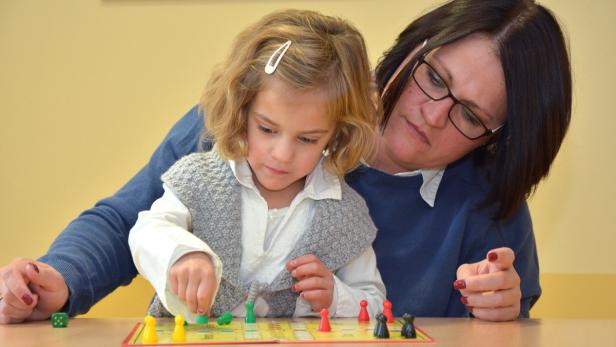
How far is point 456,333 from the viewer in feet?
3.50

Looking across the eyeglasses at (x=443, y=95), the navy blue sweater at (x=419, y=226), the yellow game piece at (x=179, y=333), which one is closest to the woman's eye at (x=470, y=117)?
the eyeglasses at (x=443, y=95)

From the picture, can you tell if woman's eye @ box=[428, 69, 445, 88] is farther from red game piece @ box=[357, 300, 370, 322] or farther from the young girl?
red game piece @ box=[357, 300, 370, 322]

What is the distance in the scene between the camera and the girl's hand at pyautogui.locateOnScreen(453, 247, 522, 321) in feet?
4.00

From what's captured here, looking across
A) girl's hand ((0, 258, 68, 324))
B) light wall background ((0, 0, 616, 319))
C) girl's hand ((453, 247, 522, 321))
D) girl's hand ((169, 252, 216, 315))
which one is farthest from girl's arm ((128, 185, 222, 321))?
light wall background ((0, 0, 616, 319))

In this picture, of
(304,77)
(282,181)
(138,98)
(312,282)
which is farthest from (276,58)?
(138,98)

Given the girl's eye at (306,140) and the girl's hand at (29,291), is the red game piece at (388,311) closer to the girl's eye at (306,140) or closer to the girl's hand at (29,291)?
the girl's eye at (306,140)

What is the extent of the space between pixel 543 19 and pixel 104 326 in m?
0.96

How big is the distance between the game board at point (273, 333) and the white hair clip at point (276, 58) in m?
0.37

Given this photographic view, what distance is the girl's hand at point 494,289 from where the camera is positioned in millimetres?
1218

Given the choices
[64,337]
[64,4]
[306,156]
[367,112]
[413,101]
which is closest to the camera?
[64,337]

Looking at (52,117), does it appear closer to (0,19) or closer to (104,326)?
(0,19)

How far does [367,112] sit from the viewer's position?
1.34 m

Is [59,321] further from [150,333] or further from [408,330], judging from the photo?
[408,330]

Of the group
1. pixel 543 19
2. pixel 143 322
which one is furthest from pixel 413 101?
pixel 143 322
